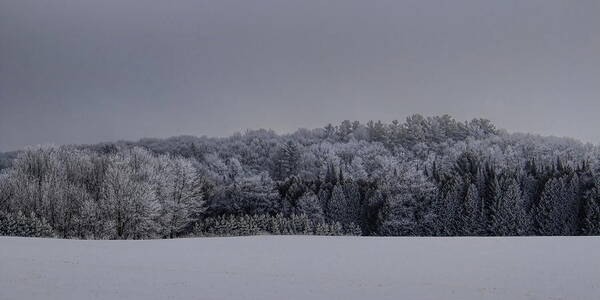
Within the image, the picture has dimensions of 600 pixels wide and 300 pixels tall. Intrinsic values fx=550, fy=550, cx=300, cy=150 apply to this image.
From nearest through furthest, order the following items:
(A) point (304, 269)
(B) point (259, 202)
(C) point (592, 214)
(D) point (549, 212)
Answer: (A) point (304, 269) < (C) point (592, 214) < (D) point (549, 212) < (B) point (259, 202)

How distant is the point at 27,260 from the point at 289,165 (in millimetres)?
135011

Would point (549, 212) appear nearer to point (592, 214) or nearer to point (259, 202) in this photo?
point (592, 214)

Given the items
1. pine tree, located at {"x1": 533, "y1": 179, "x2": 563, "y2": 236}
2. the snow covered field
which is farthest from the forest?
the snow covered field

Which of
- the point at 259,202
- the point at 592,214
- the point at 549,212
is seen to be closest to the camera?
the point at 592,214

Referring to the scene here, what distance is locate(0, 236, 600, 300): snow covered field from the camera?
22.3 m

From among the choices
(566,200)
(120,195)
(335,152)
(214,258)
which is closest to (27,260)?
(214,258)

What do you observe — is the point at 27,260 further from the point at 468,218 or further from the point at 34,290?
the point at 468,218

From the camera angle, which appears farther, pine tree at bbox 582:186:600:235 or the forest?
pine tree at bbox 582:186:600:235

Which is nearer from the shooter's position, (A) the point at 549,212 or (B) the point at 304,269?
(B) the point at 304,269

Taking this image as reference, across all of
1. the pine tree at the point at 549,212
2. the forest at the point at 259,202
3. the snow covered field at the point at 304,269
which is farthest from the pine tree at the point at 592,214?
the snow covered field at the point at 304,269

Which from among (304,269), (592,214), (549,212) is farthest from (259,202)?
(304,269)

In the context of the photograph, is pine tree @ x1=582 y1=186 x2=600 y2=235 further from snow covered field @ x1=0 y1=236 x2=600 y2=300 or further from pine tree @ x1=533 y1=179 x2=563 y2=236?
snow covered field @ x1=0 y1=236 x2=600 y2=300

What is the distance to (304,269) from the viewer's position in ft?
94.8

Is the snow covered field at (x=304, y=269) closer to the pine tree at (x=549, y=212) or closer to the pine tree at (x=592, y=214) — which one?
the pine tree at (x=592, y=214)
